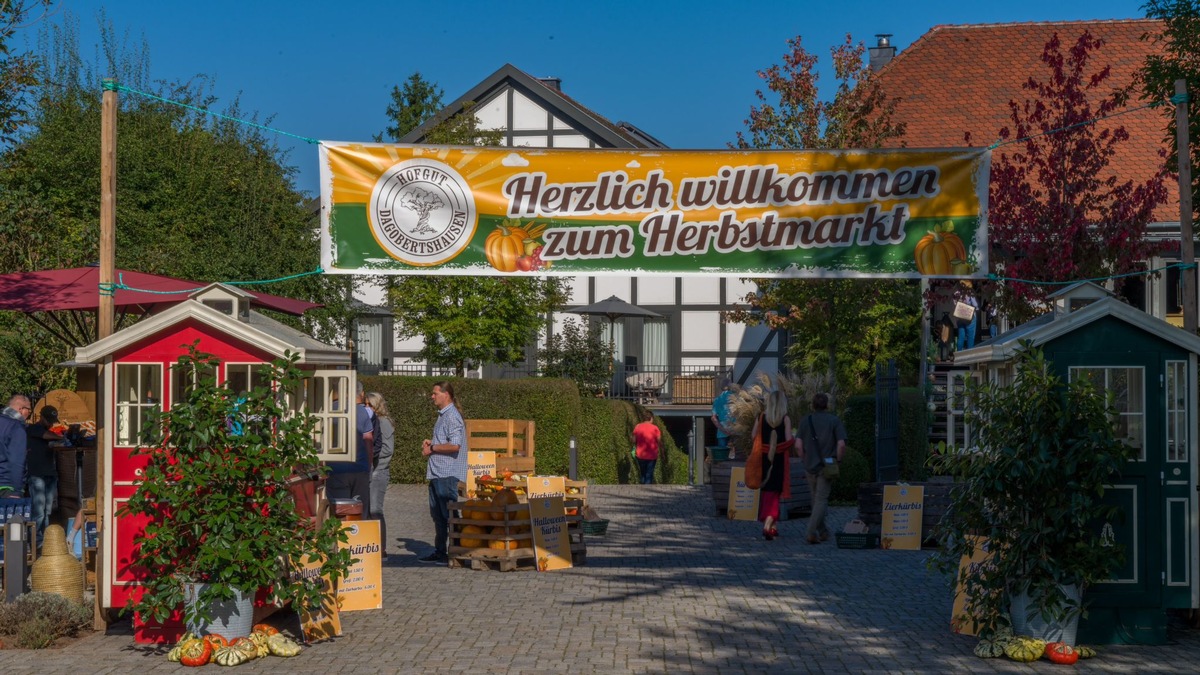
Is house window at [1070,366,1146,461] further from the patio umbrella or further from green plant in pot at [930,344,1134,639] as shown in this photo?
the patio umbrella

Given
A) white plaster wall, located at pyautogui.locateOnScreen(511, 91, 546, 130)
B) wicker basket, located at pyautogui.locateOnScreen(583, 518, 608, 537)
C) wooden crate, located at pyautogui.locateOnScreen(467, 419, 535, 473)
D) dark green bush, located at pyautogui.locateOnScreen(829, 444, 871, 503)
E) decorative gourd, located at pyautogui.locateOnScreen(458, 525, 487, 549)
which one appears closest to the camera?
decorative gourd, located at pyautogui.locateOnScreen(458, 525, 487, 549)

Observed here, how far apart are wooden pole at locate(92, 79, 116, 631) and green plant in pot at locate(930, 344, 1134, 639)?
5946mm

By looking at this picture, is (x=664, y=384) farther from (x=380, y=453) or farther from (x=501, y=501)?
(x=501, y=501)

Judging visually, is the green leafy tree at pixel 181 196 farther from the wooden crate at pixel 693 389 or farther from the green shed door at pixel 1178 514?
the green shed door at pixel 1178 514

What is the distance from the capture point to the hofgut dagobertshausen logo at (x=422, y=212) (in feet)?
38.8

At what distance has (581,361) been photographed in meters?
32.5

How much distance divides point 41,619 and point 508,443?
10394 millimetres

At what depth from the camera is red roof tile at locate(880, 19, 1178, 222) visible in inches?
1220

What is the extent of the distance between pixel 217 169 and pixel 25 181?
12.7 metres

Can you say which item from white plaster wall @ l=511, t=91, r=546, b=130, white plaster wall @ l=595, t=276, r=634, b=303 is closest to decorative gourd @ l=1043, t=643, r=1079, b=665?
white plaster wall @ l=595, t=276, r=634, b=303

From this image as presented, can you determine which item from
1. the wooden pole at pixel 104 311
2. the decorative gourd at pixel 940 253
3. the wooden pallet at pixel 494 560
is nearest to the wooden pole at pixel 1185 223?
the decorative gourd at pixel 940 253

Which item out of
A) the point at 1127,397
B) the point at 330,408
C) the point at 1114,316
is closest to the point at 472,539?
the point at 330,408

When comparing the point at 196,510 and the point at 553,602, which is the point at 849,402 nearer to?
the point at 553,602

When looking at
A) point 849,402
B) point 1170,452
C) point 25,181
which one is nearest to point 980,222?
point 1170,452
